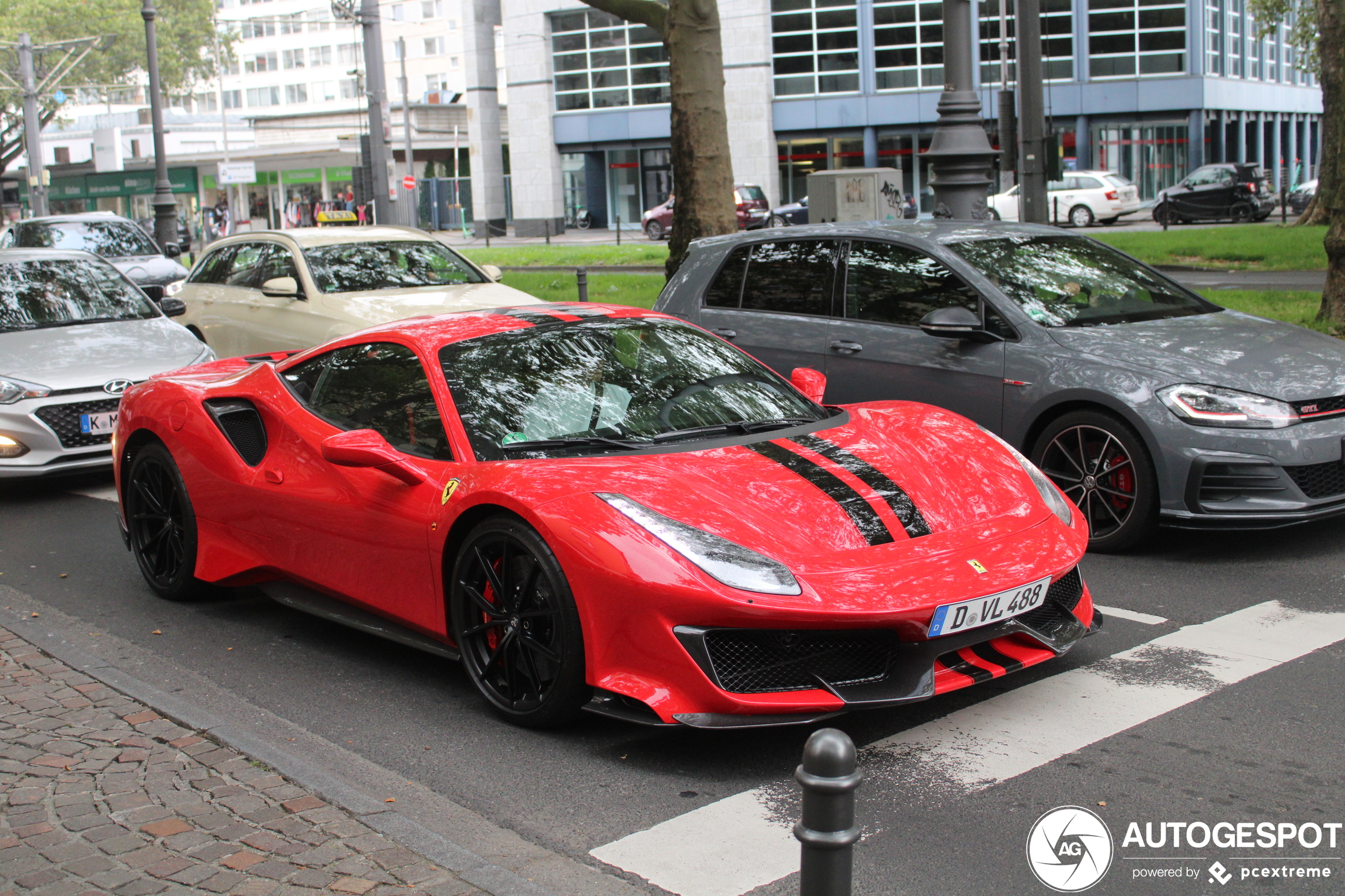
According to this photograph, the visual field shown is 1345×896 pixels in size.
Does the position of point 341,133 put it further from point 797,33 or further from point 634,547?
point 634,547

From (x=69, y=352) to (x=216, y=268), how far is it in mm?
3629

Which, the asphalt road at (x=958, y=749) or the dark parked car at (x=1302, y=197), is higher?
the dark parked car at (x=1302, y=197)

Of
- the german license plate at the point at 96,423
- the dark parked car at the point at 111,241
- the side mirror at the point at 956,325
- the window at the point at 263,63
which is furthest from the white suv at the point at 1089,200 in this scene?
the window at the point at 263,63

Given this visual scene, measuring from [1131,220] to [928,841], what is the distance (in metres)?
41.7

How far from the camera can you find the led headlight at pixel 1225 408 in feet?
19.9

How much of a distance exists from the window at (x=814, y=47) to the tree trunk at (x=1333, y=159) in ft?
67.9

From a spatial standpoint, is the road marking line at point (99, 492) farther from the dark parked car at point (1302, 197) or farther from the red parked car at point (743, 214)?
the dark parked car at point (1302, 197)

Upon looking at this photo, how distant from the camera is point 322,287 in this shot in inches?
441

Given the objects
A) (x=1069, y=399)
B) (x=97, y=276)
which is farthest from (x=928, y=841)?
(x=97, y=276)

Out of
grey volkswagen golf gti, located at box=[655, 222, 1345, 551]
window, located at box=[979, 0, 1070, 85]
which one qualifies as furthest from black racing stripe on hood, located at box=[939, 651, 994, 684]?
window, located at box=[979, 0, 1070, 85]

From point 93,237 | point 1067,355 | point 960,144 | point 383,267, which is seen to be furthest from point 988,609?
point 93,237

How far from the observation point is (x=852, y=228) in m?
7.84

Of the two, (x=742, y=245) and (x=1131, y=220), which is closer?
(x=742, y=245)

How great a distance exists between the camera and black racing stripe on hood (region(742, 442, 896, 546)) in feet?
13.8
